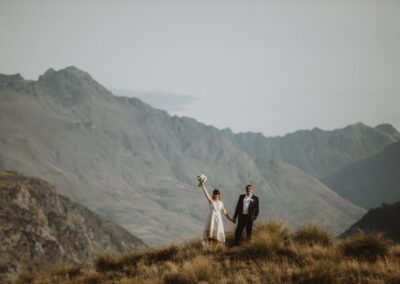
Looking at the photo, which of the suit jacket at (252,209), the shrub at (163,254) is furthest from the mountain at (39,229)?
the suit jacket at (252,209)

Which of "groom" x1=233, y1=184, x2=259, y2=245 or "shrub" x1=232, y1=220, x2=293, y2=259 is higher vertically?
"groom" x1=233, y1=184, x2=259, y2=245

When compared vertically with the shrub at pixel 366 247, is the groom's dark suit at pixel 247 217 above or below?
above

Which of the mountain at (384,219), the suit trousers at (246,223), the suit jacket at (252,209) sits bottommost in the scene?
the mountain at (384,219)

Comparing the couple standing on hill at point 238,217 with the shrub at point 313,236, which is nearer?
the shrub at point 313,236

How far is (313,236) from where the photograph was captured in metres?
14.8

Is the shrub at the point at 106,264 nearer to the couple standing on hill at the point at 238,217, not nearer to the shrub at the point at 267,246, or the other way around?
the couple standing on hill at the point at 238,217

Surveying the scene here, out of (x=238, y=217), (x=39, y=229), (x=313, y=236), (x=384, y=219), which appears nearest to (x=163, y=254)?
(x=238, y=217)

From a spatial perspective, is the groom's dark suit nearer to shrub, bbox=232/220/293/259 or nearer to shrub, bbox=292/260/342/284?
shrub, bbox=232/220/293/259

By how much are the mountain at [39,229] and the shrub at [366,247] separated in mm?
67350

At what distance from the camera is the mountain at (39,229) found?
293 ft

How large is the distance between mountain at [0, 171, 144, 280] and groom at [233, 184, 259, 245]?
64.1 metres

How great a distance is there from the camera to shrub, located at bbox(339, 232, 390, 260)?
1273 centimetres

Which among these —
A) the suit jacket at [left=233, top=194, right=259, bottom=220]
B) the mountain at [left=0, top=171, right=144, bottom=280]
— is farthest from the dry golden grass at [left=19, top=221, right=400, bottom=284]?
the mountain at [left=0, top=171, right=144, bottom=280]

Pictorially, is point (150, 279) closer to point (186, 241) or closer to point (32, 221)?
point (186, 241)
